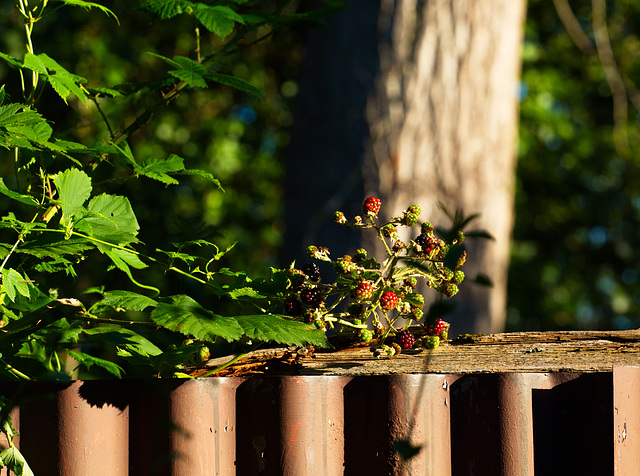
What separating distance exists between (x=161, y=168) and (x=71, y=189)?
0.16 m

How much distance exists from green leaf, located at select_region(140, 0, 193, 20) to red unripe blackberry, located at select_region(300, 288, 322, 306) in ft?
1.93

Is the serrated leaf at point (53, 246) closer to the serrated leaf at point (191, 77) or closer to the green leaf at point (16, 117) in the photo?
the green leaf at point (16, 117)

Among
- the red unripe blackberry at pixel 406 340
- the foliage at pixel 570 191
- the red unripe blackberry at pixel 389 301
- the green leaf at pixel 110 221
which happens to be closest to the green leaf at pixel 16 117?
the green leaf at pixel 110 221

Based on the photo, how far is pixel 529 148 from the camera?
8875 millimetres

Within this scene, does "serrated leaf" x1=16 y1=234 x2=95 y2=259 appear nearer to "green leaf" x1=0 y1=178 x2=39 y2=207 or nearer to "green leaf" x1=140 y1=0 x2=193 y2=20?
"green leaf" x1=0 y1=178 x2=39 y2=207

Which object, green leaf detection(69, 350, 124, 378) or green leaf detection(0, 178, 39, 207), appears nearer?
green leaf detection(0, 178, 39, 207)

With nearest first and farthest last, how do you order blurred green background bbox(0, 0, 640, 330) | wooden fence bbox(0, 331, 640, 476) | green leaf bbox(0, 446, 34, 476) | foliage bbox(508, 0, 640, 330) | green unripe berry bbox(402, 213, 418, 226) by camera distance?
green leaf bbox(0, 446, 34, 476) < wooden fence bbox(0, 331, 640, 476) < green unripe berry bbox(402, 213, 418, 226) < blurred green background bbox(0, 0, 640, 330) < foliage bbox(508, 0, 640, 330)

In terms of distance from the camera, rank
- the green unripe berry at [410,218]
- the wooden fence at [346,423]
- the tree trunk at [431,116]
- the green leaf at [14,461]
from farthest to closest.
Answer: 1. the tree trunk at [431,116]
2. the green unripe berry at [410,218]
3. the wooden fence at [346,423]
4. the green leaf at [14,461]

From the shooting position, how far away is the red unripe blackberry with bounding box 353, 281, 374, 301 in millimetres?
1131

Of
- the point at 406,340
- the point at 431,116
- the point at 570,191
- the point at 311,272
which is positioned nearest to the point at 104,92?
the point at 311,272

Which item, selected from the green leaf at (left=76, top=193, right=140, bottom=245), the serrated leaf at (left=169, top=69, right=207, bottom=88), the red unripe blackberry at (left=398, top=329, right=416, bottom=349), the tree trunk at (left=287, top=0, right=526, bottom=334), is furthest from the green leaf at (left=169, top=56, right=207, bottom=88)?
the tree trunk at (left=287, top=0, right=526, bottom=334)

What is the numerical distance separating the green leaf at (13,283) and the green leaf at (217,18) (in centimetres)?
57

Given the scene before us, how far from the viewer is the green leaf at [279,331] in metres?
1.00

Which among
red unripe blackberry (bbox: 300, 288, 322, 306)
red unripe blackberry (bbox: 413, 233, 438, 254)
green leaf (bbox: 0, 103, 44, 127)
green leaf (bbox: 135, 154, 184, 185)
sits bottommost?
red unripe blackberry (bbox: 300, 288, 322, 306)
